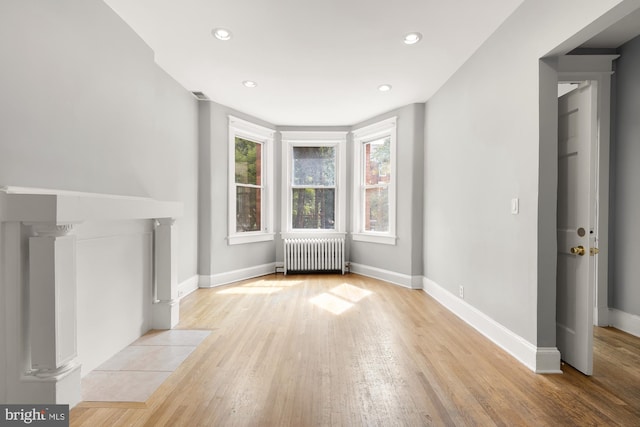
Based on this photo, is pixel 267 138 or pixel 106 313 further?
pixel 267 138

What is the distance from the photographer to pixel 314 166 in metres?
5.82

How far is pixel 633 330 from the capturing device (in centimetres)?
291

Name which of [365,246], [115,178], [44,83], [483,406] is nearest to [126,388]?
[115,178]

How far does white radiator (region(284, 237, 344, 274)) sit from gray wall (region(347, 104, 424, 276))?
0.93m

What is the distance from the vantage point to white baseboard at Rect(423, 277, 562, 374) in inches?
87.3

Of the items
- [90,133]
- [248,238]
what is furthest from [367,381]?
[248,238]

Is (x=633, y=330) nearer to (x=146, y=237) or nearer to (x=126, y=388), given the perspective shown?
(x=126, y=388)

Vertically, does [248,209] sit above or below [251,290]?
above

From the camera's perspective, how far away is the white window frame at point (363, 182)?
16.3 feet

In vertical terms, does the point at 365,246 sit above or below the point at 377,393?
above

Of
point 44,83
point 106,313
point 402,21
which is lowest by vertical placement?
A: point 106,313

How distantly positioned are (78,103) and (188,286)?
2674 millimetres

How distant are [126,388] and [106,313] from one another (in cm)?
61

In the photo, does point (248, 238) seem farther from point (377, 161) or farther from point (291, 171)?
point (377, 161)
